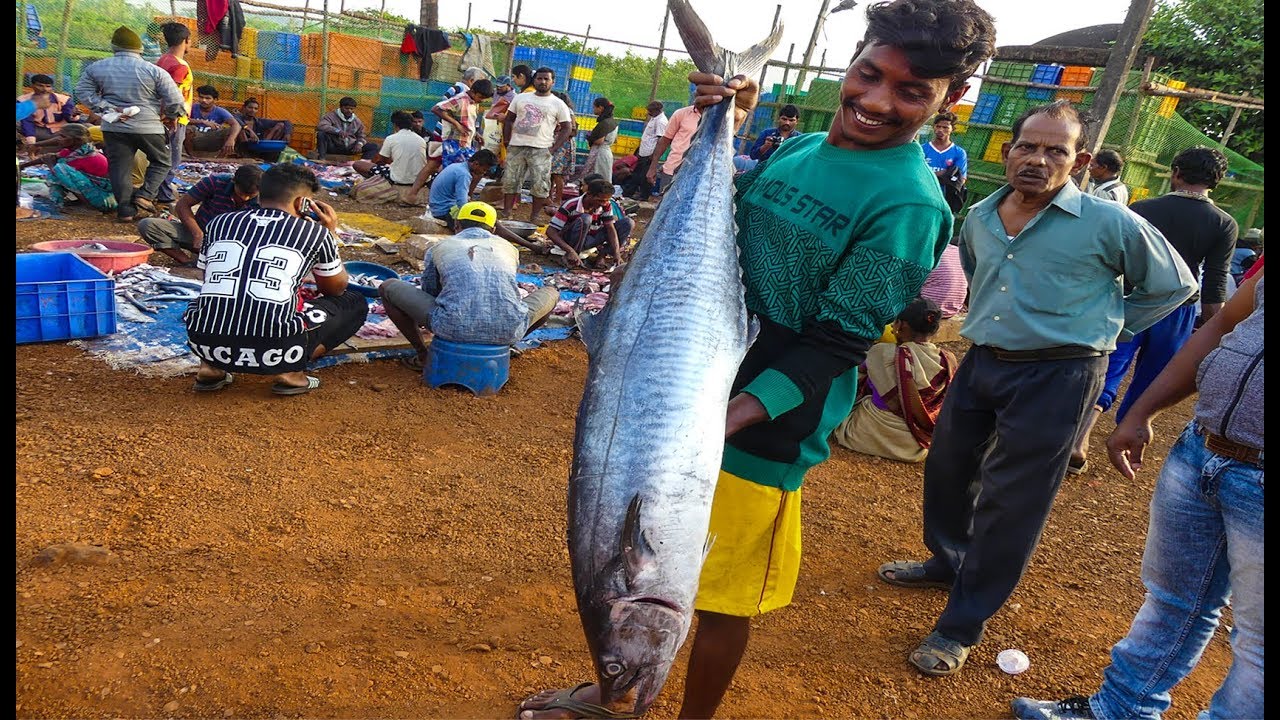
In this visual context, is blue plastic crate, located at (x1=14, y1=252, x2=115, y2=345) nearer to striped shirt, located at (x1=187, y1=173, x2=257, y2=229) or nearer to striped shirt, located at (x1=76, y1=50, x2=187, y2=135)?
striped shirt, located at (x1=187, y1=173, x2=257, y2=229)

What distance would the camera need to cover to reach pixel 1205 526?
7.10 feet

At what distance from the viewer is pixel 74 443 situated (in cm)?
375

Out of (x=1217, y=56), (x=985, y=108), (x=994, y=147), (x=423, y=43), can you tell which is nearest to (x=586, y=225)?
(x=994, y=147)

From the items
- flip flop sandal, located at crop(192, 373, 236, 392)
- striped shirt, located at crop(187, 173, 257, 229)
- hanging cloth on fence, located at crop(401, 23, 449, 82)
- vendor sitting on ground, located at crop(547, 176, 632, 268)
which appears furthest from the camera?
hanging cloth on fence, located at crop(401, 23, 449, 82)

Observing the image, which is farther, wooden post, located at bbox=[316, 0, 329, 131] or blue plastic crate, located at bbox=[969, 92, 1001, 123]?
wooden post, located at bbox=[316, 0, 329, 131]

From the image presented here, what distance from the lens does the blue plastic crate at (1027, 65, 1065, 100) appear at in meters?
11.5

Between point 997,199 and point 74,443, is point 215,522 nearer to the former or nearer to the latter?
point 74,443

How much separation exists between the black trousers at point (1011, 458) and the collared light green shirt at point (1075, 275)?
11cm

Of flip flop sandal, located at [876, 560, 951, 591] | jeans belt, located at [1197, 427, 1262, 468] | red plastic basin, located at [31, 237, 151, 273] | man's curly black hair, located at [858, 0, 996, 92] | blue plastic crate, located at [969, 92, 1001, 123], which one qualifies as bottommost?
red plastic basin, located at [31, 237, 151, 273]

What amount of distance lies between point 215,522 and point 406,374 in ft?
6.80

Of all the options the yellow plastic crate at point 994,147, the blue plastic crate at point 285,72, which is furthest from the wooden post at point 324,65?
the yellow plastic crate at point 994,147

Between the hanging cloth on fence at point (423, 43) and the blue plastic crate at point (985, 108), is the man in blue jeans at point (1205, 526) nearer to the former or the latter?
the blue plastic crate at point (985, 108)

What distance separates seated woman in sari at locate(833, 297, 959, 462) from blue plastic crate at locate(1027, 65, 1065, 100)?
8.48 m

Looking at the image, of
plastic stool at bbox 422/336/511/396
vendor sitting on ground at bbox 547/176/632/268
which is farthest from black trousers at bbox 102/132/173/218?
plastic stool at bbox 422/336/511/396
